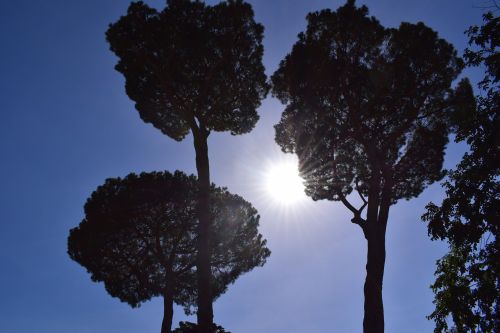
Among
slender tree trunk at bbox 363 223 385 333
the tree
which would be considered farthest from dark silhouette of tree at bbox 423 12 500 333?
the tree

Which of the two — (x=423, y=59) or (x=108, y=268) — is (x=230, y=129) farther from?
(x=108, y=268)

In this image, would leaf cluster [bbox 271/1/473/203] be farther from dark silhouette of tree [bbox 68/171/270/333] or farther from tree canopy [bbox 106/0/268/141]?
dark silhouette of tree [bbox 68/171/270/333]

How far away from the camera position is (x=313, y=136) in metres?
15.8

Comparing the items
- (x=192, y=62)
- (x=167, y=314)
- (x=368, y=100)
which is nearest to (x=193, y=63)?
Result: (x=192, y=62)

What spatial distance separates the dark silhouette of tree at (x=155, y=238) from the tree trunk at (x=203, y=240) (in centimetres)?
603

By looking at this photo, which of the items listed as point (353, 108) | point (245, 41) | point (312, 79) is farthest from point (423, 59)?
point (245, 41)

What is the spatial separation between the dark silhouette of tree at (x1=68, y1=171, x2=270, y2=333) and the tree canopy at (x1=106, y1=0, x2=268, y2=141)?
4.42 m

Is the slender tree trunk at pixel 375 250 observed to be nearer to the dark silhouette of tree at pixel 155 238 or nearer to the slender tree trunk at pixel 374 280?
the slender tree trunk at pixel 374 280

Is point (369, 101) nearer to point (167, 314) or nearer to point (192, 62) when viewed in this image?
point (192, 62)

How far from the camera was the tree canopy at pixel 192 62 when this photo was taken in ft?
49.8

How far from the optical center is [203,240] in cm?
1187

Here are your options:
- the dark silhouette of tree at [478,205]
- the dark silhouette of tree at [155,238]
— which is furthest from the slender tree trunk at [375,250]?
the dark silhouette of tree at [155,238]

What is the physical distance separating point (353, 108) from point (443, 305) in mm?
8294

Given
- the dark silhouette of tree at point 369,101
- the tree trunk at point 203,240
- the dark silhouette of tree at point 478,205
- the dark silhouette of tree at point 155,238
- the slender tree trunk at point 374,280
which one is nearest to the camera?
the dark silhouette of tree at point 478,205
